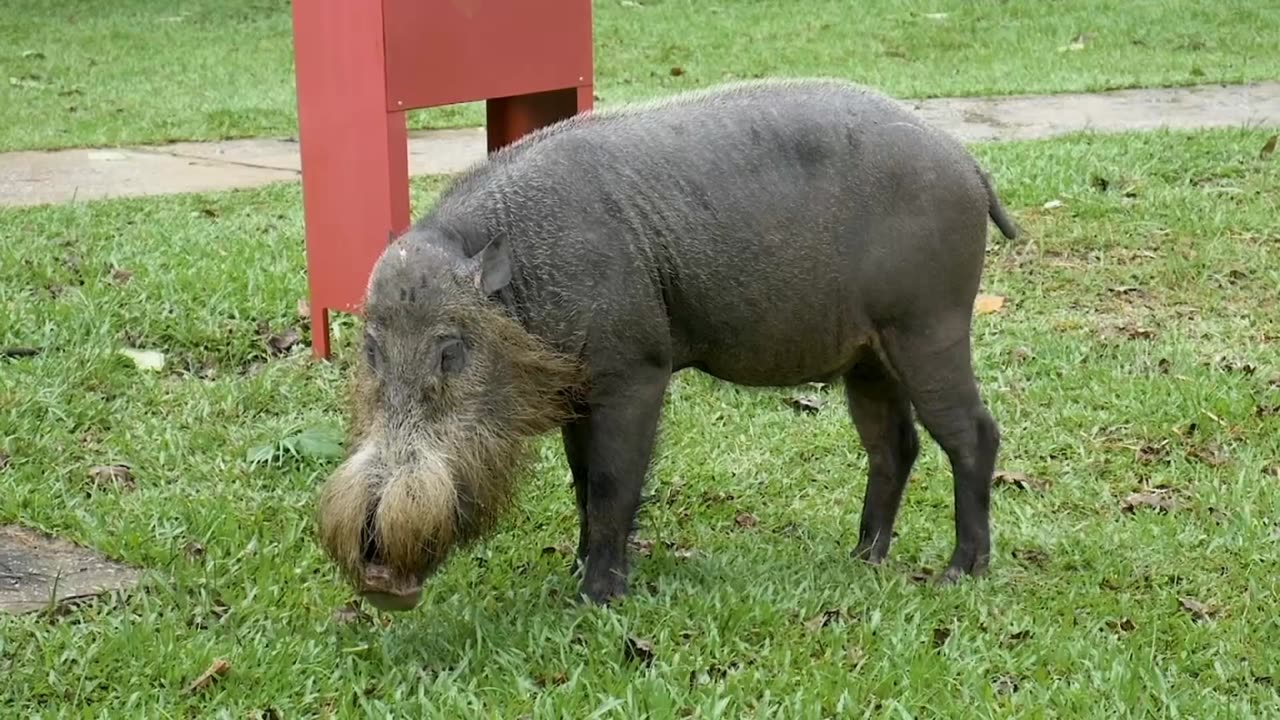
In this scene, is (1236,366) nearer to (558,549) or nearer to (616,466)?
(558,549)

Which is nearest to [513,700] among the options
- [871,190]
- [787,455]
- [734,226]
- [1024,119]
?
[734,226]

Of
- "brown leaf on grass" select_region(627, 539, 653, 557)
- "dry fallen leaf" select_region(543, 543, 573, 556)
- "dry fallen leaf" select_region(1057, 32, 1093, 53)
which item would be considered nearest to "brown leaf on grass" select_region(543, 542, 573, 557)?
"dry fallen leaf" select_region(543, 543, 573, 556)

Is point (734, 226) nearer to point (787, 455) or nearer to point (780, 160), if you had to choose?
point (780, 160)

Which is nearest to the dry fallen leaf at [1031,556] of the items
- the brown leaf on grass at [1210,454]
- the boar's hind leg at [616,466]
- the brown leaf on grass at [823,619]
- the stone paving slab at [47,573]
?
the brown leaf on grass at [823,619]

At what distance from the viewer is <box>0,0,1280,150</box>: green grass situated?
36.7 feet

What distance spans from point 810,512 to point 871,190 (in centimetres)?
124

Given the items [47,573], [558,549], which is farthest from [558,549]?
[47,573]

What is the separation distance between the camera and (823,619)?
407 centimetres

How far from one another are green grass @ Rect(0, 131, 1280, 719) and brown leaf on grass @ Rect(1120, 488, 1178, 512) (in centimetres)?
4

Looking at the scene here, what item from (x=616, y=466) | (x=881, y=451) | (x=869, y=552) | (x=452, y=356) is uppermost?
(x=452, y=356)

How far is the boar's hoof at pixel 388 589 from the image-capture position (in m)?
3.68

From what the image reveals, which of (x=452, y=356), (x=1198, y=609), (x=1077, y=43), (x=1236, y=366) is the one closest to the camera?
(x=452, y=356)

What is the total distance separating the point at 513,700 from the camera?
11.8ft

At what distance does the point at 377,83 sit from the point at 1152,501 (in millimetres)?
3014
